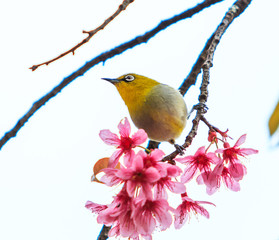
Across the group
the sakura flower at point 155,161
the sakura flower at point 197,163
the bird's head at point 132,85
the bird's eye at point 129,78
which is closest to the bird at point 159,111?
the bird's head at point 132,85

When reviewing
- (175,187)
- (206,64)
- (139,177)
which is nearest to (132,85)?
(206,64)

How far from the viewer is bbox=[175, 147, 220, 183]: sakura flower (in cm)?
259

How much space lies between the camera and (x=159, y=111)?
4051mm

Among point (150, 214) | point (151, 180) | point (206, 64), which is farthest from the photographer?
point (206, 64)

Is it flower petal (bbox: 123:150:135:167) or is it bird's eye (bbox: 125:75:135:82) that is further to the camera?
bird's eye (bbox: 125:75:135:82)

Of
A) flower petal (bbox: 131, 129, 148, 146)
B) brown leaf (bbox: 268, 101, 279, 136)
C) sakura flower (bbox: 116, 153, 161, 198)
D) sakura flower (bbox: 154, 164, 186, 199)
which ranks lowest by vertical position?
brown leaf (bbox: 268, 101, 279, 136)

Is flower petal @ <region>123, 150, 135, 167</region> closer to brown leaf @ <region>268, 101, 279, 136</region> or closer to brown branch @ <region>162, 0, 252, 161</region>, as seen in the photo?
brown branch @ <region>162, 0, 252, 161</region>

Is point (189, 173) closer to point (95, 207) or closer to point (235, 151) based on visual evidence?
point (235, 151)

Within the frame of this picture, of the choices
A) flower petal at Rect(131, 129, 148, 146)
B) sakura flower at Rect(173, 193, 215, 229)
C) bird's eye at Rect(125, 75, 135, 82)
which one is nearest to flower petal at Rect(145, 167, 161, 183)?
flower petal at Rect(131, 129, 148, 146)

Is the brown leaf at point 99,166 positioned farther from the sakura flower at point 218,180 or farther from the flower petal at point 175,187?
the sakura flower at point 218,180

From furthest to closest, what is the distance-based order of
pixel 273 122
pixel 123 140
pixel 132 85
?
pixel 132 85
pixel 123 140
pixel 273 122

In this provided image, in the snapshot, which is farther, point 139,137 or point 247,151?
point 247,151

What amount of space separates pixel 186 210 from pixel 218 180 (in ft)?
1.03

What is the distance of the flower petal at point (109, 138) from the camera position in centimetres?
254
